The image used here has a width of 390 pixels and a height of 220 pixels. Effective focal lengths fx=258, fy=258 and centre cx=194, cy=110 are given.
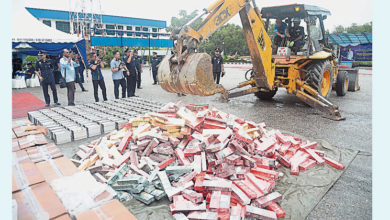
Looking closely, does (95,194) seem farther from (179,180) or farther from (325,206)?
(325,206)

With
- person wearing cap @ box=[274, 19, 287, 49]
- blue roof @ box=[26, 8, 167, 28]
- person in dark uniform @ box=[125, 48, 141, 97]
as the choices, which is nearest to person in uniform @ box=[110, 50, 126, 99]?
person in dark uniform @ box=[125, 48, 141, 97]

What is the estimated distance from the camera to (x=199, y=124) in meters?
4.54

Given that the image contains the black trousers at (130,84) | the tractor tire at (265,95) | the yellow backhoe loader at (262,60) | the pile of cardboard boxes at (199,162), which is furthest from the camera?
the black trousers at (130,84)

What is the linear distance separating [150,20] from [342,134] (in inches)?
1172

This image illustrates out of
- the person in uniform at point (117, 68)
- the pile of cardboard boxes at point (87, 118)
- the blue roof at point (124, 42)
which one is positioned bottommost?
the pile of cardboard boxes at point (87, 118)

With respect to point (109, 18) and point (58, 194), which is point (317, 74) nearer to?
point (58, 194)

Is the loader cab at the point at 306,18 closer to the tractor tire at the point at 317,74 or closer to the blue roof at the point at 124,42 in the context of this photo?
the tractor tire at the point at 317,74

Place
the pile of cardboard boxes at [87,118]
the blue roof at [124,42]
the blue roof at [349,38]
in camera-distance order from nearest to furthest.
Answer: the pile of cardboard boxes at [87,118] < the blue roof at [124,42] < the blue roof at [349,38]

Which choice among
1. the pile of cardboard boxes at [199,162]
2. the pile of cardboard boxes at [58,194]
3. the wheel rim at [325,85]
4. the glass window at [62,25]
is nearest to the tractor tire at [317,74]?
the wheel rim at [325,85]

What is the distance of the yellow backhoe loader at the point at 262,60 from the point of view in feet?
16.1

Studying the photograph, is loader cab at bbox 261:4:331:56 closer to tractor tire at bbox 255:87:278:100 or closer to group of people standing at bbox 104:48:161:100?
tractor tire at bbox 255:87:278:100

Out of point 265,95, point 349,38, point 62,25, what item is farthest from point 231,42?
point 265,95

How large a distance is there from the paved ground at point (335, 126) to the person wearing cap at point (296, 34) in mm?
2010

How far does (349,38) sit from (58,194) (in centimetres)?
3099
